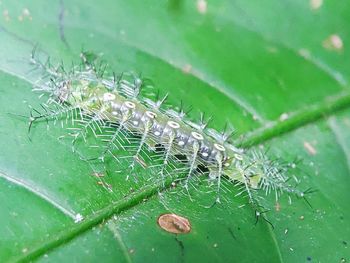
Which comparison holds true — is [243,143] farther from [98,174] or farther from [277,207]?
[98,174]

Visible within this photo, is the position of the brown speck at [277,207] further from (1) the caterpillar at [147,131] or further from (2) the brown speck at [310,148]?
(2) the brown speck at [310,148]

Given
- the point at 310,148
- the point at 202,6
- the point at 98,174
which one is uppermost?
the point at 202,6

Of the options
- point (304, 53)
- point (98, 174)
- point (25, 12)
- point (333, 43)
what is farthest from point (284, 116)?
point (25, 12)

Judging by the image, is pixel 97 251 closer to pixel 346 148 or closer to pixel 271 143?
pixel 271 143

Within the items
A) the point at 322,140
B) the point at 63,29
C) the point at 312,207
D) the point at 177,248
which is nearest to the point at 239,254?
the point at 177,248

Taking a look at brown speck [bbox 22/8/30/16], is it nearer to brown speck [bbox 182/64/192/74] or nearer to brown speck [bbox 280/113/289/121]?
brown speck [bbox 182/64/192/74]

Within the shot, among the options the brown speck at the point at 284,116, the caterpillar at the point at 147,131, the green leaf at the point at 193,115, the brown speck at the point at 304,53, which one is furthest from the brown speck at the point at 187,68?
the brown speck at the point at 304,53

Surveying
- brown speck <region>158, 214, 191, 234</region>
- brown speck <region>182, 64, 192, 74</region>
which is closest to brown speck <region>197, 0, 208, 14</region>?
brown speck <region>182, 64, 192, 74</region>
